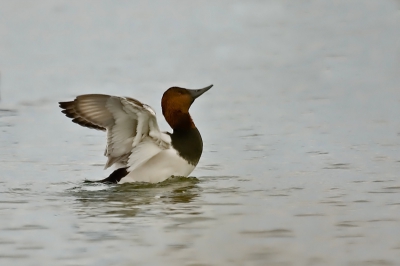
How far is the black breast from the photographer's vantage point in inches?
320

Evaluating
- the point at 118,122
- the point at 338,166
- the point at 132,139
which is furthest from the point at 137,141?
the point at 338,166

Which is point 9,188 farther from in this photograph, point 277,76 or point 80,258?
point 277,76

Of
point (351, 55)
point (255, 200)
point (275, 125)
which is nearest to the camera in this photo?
point (255, 200)

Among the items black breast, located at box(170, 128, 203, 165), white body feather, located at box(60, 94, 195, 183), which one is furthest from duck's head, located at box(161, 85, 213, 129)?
white body feather, located at box(60, 94, 195, 183)

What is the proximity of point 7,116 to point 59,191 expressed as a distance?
166 inches

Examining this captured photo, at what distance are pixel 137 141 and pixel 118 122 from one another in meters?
0.25

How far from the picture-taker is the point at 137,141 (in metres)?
8.09

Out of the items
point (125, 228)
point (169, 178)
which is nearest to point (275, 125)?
point (169, 178)

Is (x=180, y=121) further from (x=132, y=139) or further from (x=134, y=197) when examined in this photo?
(x=134, y=197)

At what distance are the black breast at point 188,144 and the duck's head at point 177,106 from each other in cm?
11

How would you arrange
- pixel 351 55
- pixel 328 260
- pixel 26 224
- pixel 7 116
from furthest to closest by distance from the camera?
pixel 351 55 < pixel 7 116 < pixel 26 224 < pixel 328 260

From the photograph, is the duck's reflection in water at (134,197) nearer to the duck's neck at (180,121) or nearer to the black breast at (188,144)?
the black breast at (188,144)

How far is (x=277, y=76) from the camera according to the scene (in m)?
13.5

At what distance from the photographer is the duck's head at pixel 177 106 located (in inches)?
334
